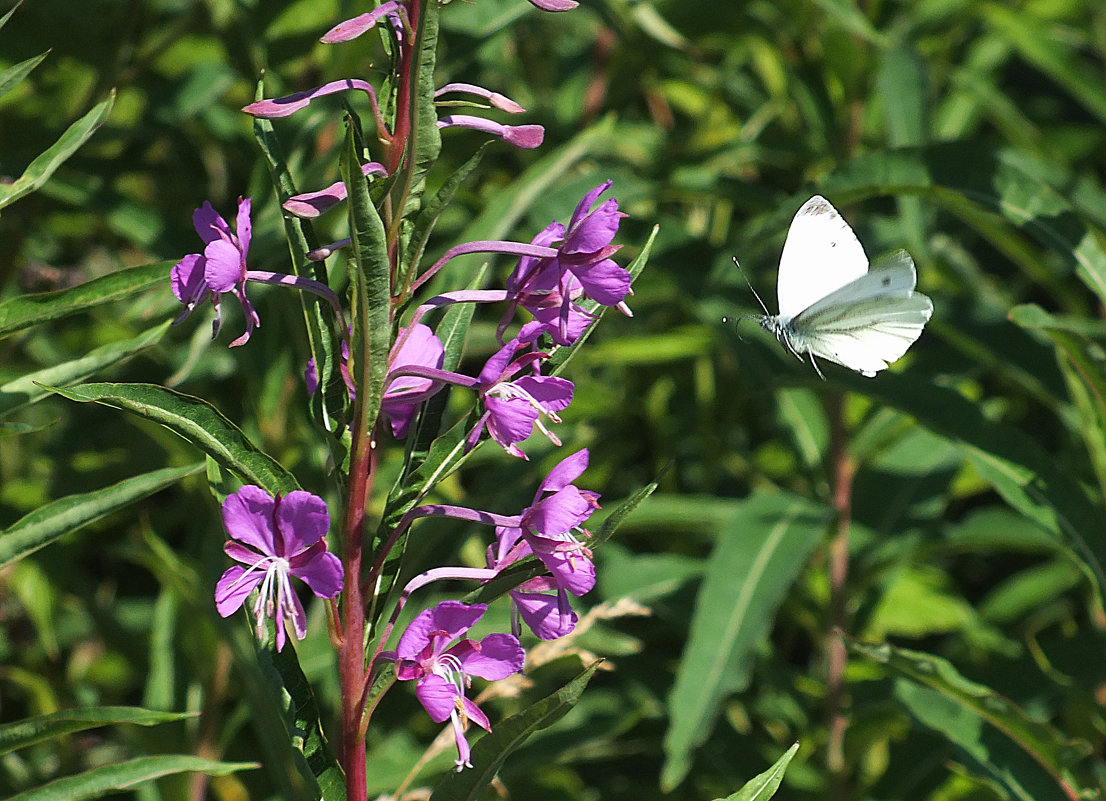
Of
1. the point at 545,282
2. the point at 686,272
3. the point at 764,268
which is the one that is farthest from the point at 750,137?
the point at 545,282

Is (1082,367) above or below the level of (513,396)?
below

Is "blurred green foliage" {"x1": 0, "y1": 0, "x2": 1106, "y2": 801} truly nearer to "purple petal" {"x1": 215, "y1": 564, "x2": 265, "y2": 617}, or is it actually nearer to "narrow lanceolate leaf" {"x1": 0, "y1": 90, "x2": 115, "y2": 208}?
"narrow lanceolate leaf" {"x1": 0, "y1": 90, "x2": 115, "y2": 208}

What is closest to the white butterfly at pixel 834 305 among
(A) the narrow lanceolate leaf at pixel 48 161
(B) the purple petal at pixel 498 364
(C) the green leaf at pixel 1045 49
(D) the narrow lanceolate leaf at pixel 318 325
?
(B) the purple petal at pixel 498 364

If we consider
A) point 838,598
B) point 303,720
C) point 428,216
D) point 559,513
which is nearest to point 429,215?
point 428,216

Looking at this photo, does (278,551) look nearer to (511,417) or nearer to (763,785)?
(511,417)

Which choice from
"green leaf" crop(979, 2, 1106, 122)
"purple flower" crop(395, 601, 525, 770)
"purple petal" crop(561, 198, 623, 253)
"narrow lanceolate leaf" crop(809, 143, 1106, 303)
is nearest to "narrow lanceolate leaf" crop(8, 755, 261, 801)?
"purple flower" crop(395, 601, 525, 770)

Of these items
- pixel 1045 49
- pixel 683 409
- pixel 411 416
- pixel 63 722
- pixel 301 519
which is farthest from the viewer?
pixel 683 409

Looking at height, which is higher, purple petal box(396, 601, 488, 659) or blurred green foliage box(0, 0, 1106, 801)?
purple petal box(396, 601, 488, 659)
